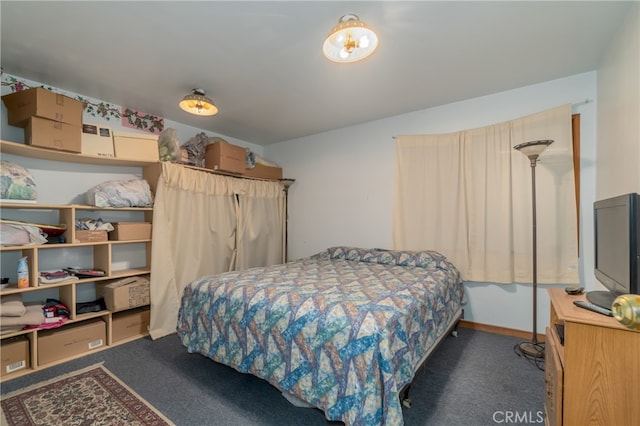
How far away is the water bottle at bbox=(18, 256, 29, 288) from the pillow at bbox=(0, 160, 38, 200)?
501 mm

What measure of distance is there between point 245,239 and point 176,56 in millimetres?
2411

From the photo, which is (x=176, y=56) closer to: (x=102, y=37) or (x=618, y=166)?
(x=102, y=37)

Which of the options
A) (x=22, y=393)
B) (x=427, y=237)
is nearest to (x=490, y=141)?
(x=427, y=237)

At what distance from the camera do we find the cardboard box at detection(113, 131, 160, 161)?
284cm

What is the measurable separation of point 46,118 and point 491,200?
4052mm

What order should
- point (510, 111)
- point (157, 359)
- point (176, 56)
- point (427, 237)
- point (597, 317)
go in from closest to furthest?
point (597, 317) < point (176, 56) < point (157, 359) < point (510, 111) < point (427, 237)

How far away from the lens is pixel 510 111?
9.43 ft

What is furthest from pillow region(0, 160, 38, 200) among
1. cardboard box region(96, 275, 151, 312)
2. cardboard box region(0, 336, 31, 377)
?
cardboard box region(0, 336, 31, 377)

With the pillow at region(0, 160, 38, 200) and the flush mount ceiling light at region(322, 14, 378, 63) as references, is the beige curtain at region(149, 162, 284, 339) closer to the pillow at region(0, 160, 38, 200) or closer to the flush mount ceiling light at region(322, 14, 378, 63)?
the pillow at region(0, 160, 38, 200)

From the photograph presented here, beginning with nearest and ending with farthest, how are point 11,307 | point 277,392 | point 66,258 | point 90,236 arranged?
1. point 277,392
2. point 11,307
3. point 90,236
4. point 66,258

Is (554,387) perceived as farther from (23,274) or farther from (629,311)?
(23,274)

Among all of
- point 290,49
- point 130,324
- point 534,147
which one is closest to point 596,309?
point 534,147

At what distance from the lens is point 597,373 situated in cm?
114

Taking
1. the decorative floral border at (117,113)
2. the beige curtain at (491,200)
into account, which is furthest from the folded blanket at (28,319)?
the beige curtain at (491,200)
